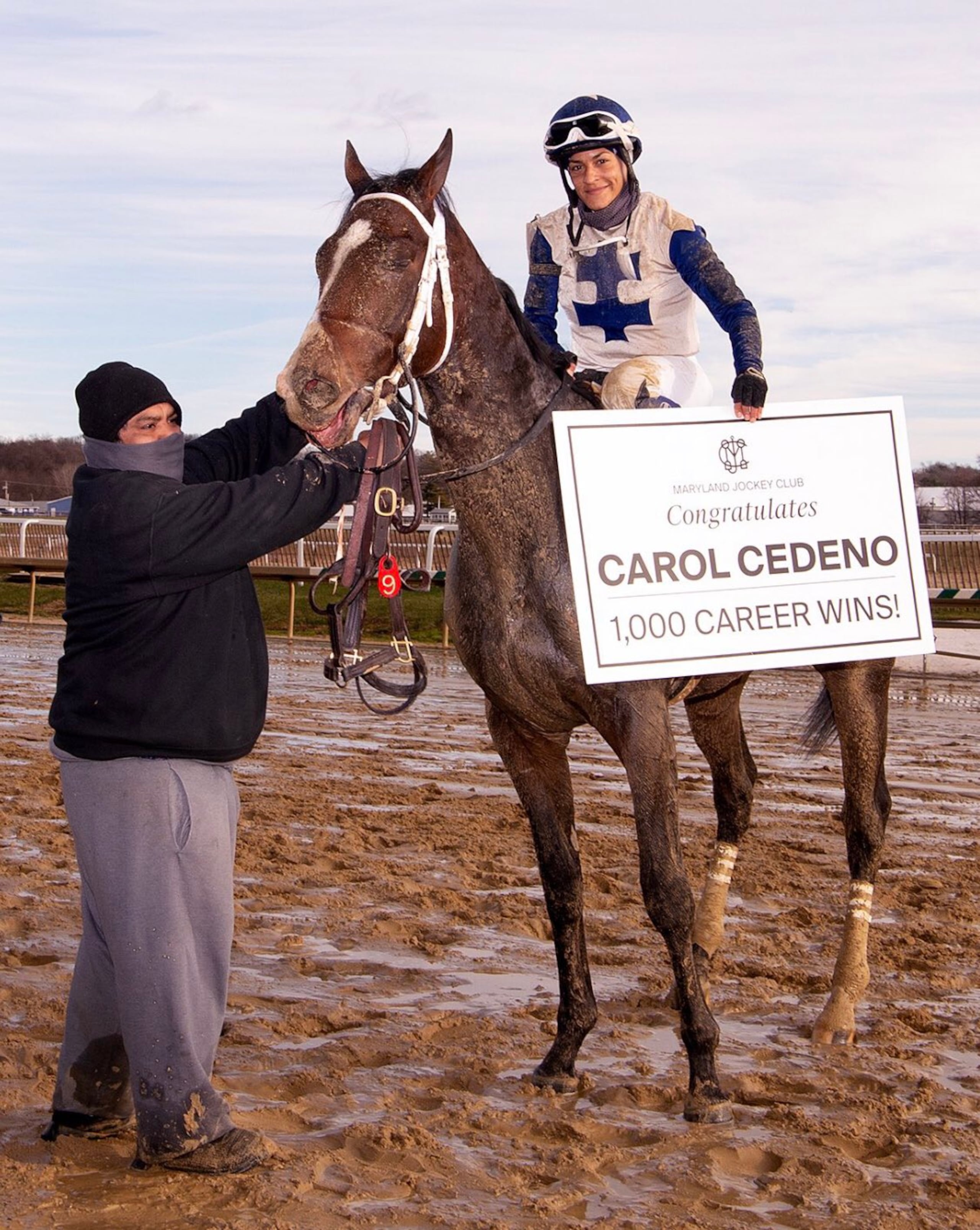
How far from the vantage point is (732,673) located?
203 inches

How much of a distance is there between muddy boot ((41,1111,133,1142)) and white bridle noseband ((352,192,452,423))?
2.01m

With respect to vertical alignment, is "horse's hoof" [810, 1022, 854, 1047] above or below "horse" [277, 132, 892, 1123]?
below

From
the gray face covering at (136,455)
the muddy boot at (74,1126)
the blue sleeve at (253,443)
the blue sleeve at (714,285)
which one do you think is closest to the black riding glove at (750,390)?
the blue sleeve at (714,285)

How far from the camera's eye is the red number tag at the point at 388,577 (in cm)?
405

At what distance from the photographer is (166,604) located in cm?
367

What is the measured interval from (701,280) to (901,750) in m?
6.88

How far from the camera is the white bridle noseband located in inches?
151

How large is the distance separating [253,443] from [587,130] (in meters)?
1.53

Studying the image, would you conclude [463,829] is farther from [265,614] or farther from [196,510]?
[265,614]

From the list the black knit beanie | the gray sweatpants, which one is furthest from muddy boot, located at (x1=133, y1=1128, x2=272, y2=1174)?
the black knit beanie

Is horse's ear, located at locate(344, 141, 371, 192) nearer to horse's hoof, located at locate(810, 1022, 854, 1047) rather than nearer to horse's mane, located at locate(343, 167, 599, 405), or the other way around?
horse's mane, located at locate(343, 167, 599, 405)

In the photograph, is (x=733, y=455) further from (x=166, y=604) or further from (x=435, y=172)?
(x=166, y=604)

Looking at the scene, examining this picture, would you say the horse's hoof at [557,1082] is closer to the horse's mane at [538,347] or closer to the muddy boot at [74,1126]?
the muddy boot at [74,1126]

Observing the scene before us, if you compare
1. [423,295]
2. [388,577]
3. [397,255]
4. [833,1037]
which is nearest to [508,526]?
[388,577]
